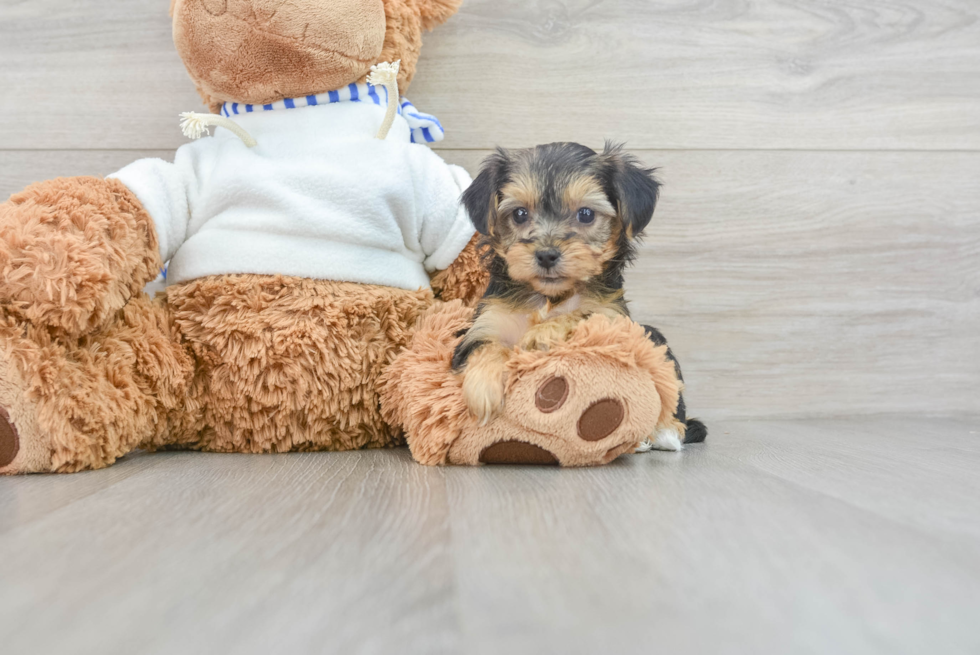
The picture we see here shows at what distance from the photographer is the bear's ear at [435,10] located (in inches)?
72.0

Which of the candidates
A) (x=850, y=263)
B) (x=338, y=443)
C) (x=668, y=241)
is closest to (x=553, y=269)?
(x=338, y=443)

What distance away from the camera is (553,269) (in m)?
1.46

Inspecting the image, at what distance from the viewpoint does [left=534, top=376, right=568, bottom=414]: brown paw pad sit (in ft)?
4.47

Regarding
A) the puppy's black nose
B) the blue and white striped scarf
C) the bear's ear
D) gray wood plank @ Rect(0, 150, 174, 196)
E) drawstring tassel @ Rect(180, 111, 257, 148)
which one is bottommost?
the puppy's black nose

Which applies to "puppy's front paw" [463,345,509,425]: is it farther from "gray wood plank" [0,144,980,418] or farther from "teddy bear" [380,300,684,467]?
"gray wood plank" [0,144,980,418]

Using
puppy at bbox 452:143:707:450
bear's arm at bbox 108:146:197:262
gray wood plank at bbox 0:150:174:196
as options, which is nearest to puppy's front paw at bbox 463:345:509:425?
puppy at bbox 452:143:707:450

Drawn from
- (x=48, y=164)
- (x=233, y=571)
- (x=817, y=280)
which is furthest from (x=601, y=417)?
(x=48, y=164)

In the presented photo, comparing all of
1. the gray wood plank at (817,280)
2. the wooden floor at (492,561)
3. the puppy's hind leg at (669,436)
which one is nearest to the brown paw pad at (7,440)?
the wooden floor at (492,561)

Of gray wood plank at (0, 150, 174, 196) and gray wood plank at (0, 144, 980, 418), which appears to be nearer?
gray wood plank at (0, 150, 174, 196)

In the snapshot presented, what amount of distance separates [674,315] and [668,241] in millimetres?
233

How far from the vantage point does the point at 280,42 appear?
1.60 meters

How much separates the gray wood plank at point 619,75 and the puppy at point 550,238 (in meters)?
0.55

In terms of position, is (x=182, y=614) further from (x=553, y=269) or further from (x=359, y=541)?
(x=553, y=269)

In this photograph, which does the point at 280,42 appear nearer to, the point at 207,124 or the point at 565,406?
the point at 207,124
